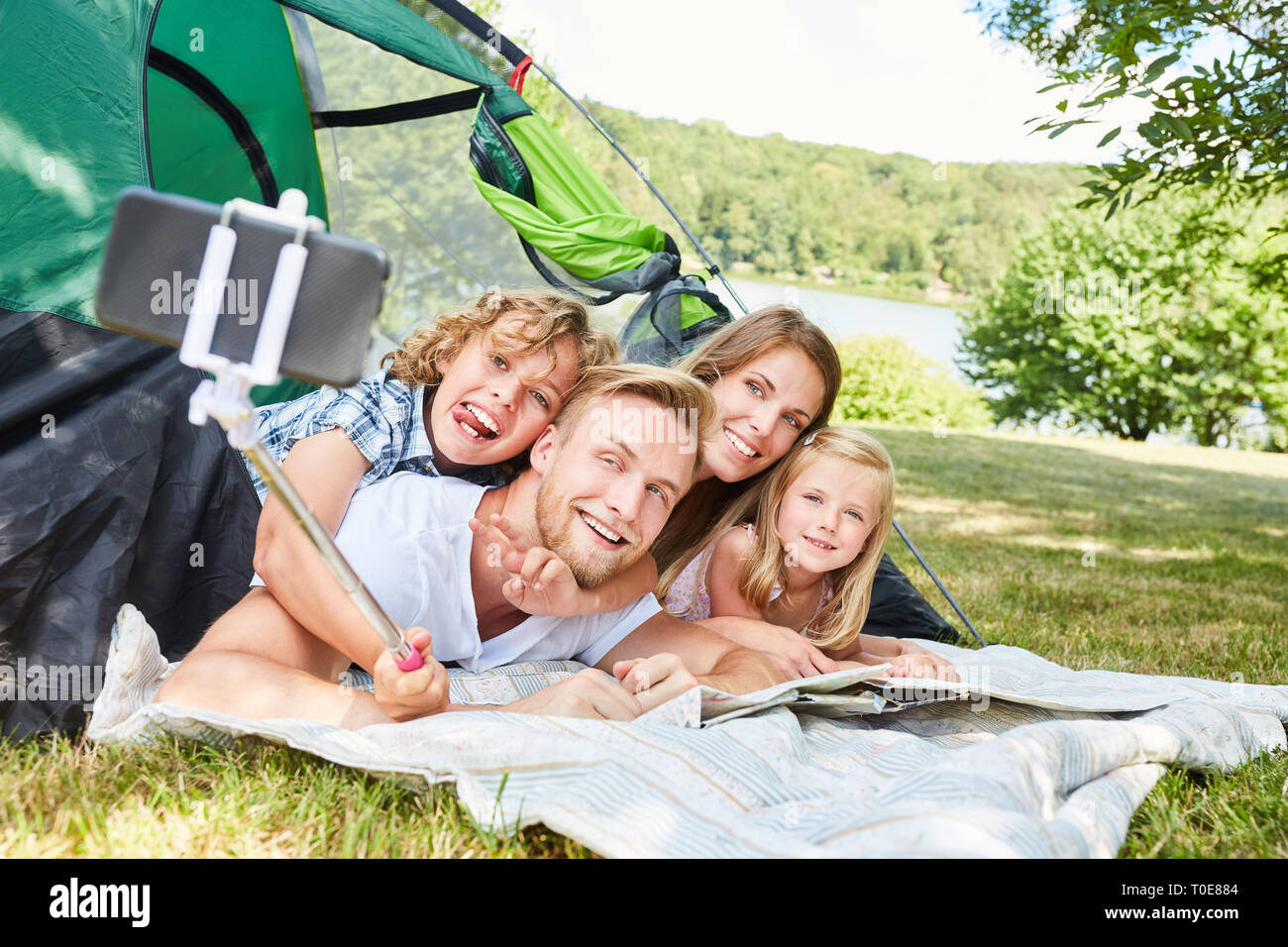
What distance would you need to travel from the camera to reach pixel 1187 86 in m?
2.64

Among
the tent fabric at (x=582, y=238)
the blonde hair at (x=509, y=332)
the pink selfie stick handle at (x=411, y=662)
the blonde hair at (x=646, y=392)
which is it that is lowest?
the pink selfie stick handle at (x=411, y=662)

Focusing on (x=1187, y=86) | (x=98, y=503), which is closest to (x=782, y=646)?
(x=98, y=503)

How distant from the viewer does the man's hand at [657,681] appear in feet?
5.23

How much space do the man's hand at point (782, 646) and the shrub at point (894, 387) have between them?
9659mm

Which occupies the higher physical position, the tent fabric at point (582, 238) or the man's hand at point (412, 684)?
the tent fabric at point (582, 238)

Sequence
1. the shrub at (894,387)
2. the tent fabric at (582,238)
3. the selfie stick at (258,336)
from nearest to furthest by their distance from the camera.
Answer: the selfie stick at (258,336)
the tent fabric at (582,238)
the shrub at (894,387)

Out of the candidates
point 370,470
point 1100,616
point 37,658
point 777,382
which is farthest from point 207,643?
point 1100,616

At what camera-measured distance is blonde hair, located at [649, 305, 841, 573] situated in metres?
2.21

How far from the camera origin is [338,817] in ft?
3.97

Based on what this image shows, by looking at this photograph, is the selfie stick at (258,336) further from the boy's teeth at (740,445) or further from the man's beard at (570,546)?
the boy's teeth at (740,445)

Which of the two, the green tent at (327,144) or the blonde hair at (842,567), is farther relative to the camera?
the blonde hair at (842,567)

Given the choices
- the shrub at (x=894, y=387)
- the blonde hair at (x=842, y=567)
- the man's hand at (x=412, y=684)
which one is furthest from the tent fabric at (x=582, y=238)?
the shrub at (x=894, y=387)

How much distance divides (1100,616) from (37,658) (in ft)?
9.26

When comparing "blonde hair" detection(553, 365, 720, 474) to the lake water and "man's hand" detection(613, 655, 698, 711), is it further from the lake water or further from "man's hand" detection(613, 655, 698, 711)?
the lake water
